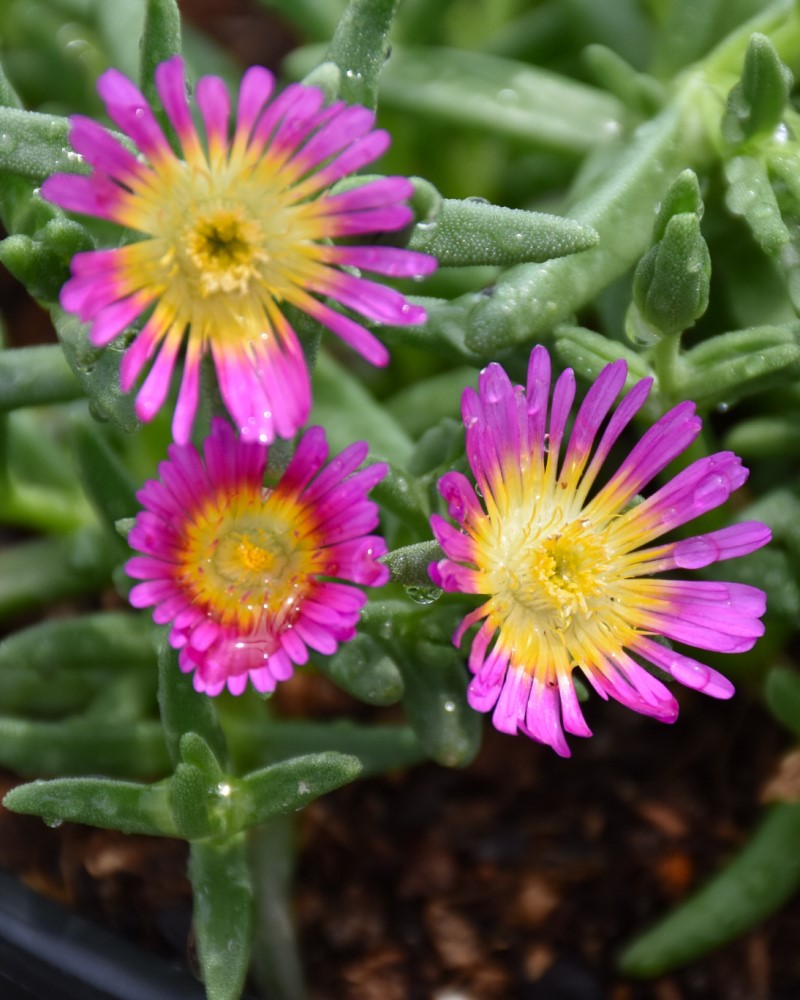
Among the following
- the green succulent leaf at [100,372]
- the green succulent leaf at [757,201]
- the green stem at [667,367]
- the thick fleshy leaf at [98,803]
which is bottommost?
the thick fleshy leaf at [98,803]

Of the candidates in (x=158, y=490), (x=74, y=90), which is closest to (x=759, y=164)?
(x=158, y=490)

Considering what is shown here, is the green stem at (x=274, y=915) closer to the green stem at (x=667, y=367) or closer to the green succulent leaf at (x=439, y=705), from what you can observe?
the green succulent leaf at (x=439, y=705)

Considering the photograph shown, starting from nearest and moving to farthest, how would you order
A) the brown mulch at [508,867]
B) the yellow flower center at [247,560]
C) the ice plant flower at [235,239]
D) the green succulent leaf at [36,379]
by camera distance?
the ice plant flower at [235,239]
the yellow flower center at [247,560]
the green succulent leaf at [36,379]
the brown mulch at [508,867]

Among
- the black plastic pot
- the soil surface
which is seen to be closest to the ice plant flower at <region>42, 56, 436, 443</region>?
the black plastic pot

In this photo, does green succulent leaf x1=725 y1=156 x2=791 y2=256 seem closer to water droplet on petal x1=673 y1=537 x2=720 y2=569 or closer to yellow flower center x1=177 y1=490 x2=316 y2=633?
water droplet on petal x1=673 y1=537 x2=720 y2=569

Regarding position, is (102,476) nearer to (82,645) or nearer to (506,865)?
(82,645)

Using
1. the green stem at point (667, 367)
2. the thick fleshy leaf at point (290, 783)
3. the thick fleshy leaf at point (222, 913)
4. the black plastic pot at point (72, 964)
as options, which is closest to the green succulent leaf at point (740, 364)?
the green stem at point (667, 367)
